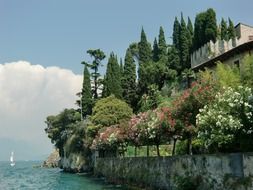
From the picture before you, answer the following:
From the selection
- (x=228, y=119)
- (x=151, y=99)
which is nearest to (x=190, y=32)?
(x=151, y=99)

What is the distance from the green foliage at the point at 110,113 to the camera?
62678mm

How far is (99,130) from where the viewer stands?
201 ft

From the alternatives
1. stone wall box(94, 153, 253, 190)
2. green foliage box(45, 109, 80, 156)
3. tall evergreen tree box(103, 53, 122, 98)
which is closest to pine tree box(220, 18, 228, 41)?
tall evergreen tree box(103, 53, 122, 98)

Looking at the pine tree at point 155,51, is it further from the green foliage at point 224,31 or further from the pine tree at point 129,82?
the green foliage at point 224,31

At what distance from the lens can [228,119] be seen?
20.4m

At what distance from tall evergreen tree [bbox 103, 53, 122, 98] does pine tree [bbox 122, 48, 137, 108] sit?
2.46 metres

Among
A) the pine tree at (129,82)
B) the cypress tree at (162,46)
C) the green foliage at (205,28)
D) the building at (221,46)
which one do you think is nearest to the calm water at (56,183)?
the pine tree at (129,82)

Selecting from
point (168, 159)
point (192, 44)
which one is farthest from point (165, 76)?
point (168, 159)

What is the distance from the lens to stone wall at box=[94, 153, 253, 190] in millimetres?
19375

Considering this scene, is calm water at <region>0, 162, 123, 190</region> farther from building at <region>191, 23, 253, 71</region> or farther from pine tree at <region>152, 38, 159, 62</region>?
pine tree at <region>152, 38, 159, 62</region>

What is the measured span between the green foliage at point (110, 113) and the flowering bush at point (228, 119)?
133 ft

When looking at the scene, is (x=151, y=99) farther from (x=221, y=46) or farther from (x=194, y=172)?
(x=194, y=172)

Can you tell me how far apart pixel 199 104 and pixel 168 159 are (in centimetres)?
482

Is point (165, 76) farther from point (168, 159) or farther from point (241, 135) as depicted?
point (241, 135)
